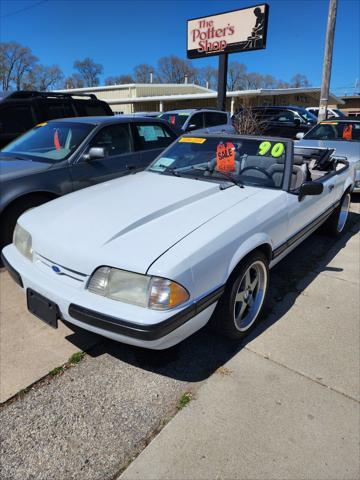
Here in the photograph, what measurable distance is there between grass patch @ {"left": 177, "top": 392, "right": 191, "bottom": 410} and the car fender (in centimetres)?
79

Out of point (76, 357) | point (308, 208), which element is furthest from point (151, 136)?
point (76, 357)

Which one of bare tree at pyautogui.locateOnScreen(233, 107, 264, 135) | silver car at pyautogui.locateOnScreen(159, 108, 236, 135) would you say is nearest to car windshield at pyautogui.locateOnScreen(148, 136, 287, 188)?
silver car at pyautogui.locateOnScreen(159, 108, 236, 135)

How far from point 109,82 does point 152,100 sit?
5396 cm

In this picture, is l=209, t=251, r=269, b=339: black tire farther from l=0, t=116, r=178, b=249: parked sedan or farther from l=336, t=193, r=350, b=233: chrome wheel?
l=336, t=193, r=350, b=233: chrome wheel

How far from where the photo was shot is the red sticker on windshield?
10.9 ft

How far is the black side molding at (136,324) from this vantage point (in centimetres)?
193

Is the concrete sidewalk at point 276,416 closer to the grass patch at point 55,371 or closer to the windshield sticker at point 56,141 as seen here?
the grass patch at point 55,371

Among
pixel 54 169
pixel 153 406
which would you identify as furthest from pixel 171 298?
pixel 54 169

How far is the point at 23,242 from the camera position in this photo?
2.65 metres

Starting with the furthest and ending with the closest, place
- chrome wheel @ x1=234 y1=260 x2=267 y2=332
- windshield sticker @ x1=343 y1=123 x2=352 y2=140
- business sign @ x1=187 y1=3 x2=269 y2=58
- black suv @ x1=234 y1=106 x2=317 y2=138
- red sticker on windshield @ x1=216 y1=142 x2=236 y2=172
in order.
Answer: black suv @ x1=234 y1=106 x2=317 y2=138
business sign @ x1=187 y1=3 x2=269 y2=58
windshield sticker @ x1=343 y1=123 x2=352 y2=140
red sticker on windshield @ x1=216 y1=142 x2=236 y2=172
chrome wheel @ x1=234 y1=260 x2=267 y2=332

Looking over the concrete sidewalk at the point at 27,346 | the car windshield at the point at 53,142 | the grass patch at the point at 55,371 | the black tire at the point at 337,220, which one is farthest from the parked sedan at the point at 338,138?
the grass patch at the point at 55,371

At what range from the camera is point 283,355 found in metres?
A: 2.60

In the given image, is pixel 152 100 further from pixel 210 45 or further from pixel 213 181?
pixel 213 181

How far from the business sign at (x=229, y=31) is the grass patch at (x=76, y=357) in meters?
12.6
